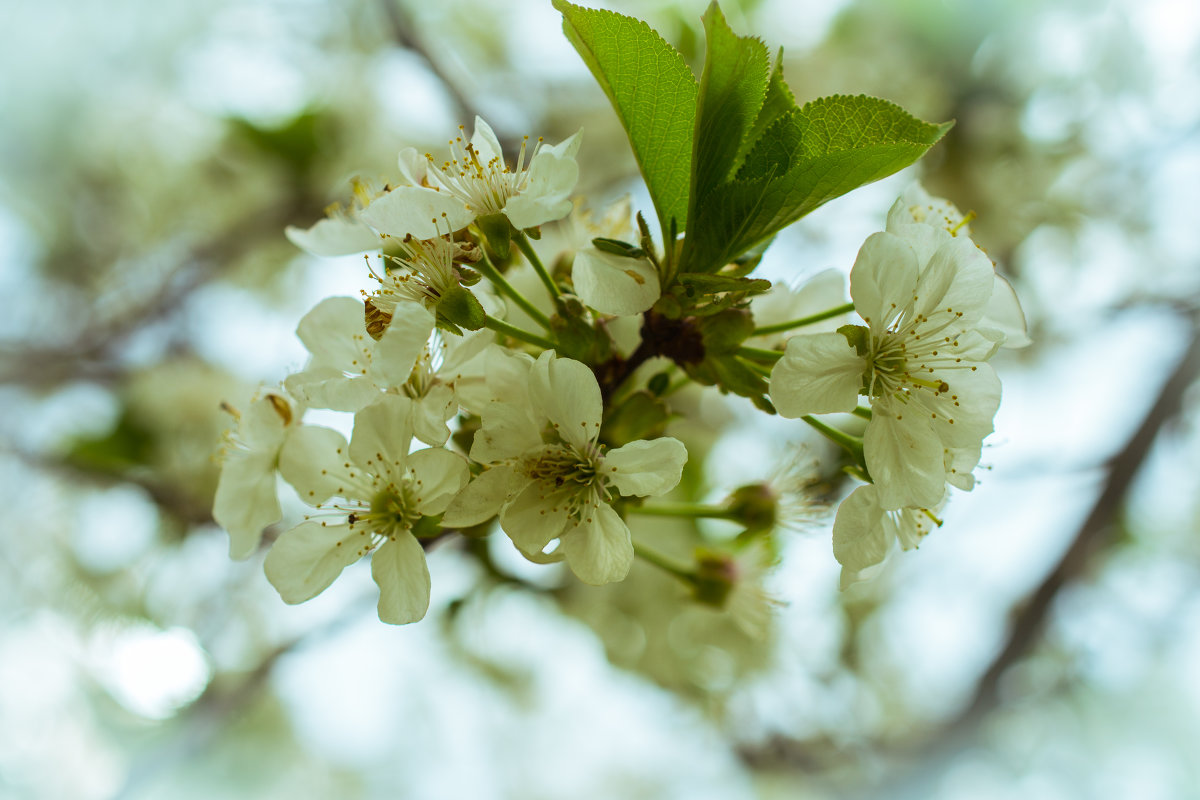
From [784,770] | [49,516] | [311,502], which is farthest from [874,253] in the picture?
[49,516]

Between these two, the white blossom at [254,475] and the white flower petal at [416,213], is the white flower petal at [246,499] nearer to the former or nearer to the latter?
the white blossom at [254,475]

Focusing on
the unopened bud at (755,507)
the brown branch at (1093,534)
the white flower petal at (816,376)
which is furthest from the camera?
the brown branch at (1093,534)

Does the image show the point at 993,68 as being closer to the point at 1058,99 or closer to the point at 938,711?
the point at 1058,99

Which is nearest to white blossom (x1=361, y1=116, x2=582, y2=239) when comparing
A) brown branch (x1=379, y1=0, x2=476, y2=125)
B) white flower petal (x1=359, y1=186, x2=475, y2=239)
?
white flower petal (x1=359, y1=186, x2=475, y2=239)

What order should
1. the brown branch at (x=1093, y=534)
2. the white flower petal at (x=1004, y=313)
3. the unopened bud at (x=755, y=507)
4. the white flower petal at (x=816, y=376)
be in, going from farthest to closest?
1. the brown branch at (x=1093, y=534)
2. the unopened bud at (x=755, y=507)
3. the white flower petal at (x=1004, y=313)
4. the white flower petal at (x=816, y=376)

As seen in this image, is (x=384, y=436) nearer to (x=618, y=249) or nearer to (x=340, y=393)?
(x=340, y=393)

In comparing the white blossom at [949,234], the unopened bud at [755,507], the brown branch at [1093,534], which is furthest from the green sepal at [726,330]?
the brown branch at [1093,534]
